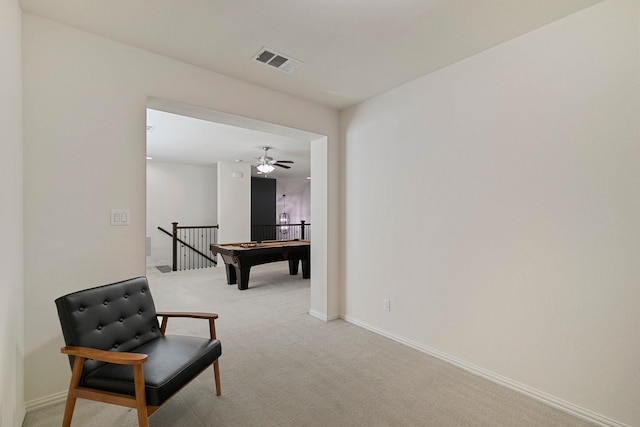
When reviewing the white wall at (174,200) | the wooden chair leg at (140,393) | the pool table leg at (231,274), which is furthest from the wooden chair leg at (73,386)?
the white wall at (174,200)

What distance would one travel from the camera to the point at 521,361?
2.34 meters

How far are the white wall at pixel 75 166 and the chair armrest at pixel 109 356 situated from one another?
725 mm

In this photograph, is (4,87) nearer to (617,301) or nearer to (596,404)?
(617,301)

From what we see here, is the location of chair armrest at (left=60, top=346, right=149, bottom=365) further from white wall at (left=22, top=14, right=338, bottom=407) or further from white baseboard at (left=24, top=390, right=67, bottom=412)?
white baseboard at (left=24, top=390, right=67, bottom=412)

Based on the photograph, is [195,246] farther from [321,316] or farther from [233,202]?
[321,316]

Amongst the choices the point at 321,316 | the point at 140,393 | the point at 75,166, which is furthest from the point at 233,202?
the point at 140,393

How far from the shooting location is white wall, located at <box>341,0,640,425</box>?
6.31ft

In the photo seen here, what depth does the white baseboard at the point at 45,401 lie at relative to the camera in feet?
6.77

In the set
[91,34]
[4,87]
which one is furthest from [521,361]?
[91,34]

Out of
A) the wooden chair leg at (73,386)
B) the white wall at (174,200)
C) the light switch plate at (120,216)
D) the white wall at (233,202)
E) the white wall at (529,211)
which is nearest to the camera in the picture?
the wooden chair leg at (73,386)

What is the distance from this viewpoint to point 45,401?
2.12 m

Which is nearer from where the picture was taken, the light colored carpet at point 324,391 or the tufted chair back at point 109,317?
the tufted chair back at point 109,317

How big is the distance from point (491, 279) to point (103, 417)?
119 inches

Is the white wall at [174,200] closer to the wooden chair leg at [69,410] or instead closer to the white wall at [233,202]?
the white wall at [233,202]
